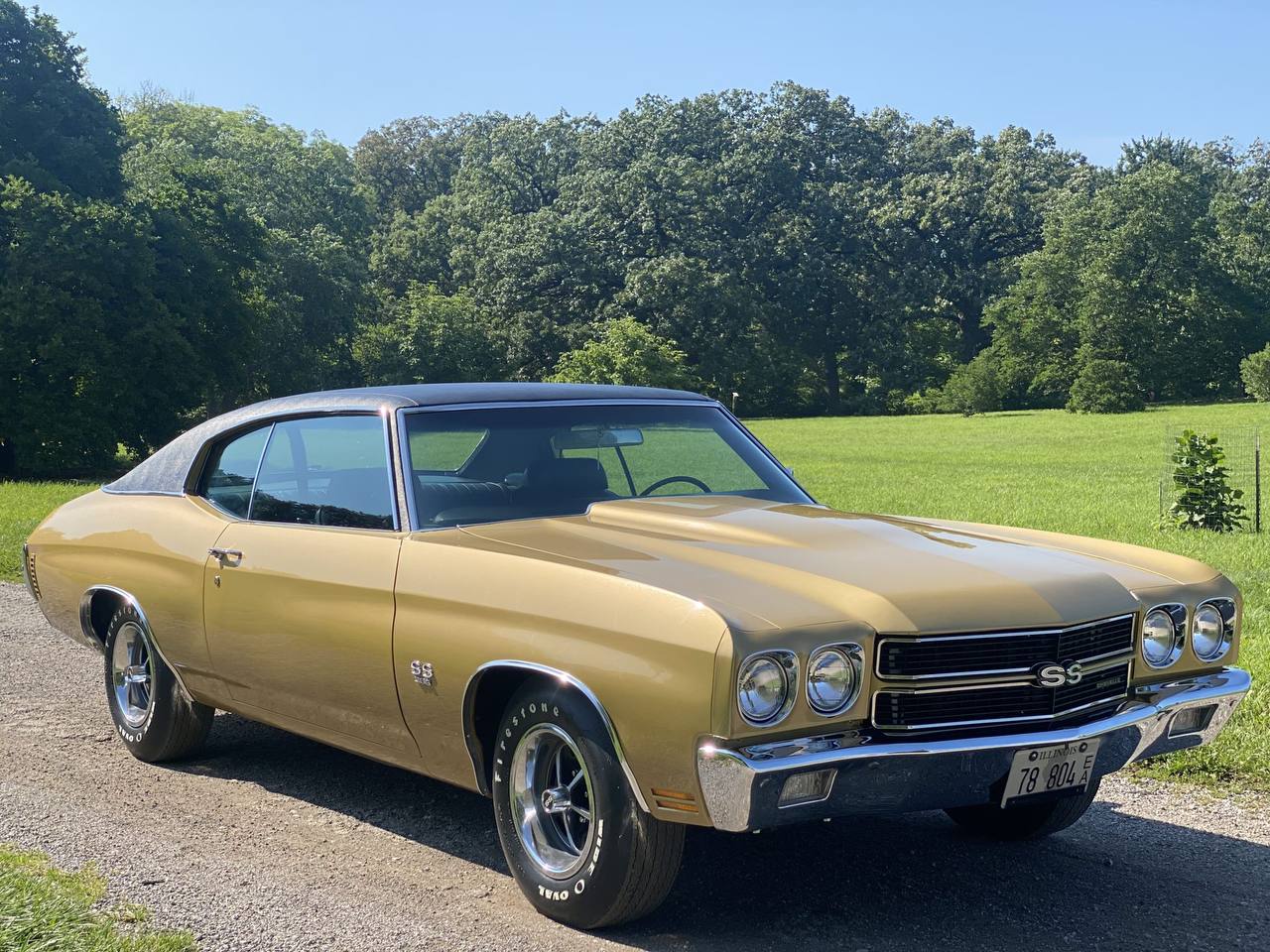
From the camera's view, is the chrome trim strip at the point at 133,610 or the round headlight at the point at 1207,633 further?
the chrome trim strip at the point at 133,610

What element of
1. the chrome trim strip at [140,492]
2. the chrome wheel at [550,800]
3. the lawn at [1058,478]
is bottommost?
the lawn at [1058,478]

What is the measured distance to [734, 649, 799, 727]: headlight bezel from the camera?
3.79 meters

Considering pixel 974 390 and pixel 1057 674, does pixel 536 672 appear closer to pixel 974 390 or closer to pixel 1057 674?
pixel 1057 674

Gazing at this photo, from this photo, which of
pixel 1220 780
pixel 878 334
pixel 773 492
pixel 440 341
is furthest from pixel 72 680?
pixel 878 334

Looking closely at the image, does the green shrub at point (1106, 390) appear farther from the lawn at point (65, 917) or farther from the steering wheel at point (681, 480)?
the lawn at point (65, 917)

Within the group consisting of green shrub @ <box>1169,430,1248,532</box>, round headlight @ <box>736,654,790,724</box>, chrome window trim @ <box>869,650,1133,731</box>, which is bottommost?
green shrub @ <box>1169,430,1248,532</box>

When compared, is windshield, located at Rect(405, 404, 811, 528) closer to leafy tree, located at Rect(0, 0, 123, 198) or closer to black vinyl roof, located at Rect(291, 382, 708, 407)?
black vinyl roof, located at Rect(291, 382, 708, 407)

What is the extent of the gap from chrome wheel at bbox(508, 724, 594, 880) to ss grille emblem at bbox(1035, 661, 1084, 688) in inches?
54.0

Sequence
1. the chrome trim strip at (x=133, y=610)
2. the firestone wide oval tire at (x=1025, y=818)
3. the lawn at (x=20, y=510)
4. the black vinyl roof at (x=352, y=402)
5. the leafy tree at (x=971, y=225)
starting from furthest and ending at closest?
the leafy tree at (x=971, y=225), the lawn at (x=20, y=510), the chrome trim strip at (x=133, y=610), the black vinyl roof at (x=352, y=402), the firestone wide oval tire at (x=1025, y=818)

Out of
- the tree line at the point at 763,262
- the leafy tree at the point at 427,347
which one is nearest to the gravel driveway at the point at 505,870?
the tree line at the point at 763,262

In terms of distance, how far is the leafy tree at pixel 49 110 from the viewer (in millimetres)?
35938

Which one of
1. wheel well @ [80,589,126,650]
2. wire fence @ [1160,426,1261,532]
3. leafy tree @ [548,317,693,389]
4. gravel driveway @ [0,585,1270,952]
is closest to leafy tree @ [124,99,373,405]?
leafy tree @ [548,317,693,389]

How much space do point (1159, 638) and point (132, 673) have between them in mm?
4397

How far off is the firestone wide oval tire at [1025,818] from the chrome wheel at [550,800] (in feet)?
5.42
